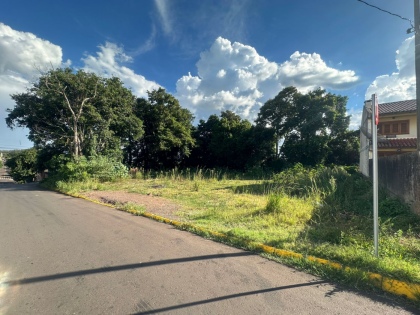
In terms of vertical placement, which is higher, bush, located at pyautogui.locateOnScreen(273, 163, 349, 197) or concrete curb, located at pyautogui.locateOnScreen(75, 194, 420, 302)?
bush, located at pyautogui.locateOnScreen(273, 163, 349, 197)

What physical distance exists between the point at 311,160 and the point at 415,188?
1688 centimetres

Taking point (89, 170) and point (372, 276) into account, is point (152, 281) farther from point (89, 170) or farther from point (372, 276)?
point (89, 170)

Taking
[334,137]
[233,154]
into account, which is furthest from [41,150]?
[334,137]

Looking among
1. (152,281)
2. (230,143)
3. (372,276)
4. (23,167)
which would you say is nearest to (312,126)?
(230,143)

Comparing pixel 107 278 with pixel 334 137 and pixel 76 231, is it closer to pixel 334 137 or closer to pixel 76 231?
pixel 76 231

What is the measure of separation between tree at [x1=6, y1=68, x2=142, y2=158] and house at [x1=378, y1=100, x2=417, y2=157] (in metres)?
22.2

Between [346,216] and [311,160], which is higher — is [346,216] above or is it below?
below

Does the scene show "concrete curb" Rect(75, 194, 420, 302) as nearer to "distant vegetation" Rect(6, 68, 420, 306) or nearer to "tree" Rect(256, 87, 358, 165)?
"distant vegetation" Rect(6, 68, 420, 306)

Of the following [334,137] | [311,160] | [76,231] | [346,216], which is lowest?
[76,231]

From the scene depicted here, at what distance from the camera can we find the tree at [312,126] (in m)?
21.9

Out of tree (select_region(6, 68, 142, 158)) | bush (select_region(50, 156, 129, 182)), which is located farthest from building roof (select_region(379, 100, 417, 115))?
tree (select_region(6, 68, 142, 158))

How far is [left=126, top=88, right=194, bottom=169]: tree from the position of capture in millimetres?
26516

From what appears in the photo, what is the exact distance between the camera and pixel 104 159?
703 inches

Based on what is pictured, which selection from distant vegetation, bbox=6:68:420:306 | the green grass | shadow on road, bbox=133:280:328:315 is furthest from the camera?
distant vegetation, bbox=6:68:420:306
